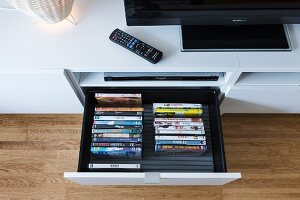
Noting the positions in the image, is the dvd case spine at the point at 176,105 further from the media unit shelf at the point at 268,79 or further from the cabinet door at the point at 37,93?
the cabinet door at the point at 37,93

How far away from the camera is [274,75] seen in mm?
1032

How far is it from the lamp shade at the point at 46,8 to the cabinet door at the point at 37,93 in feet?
0.52

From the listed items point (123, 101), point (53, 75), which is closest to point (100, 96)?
point (123, 101)

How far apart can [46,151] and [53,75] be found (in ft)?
1.53

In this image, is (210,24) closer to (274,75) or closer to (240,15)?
(240,15)

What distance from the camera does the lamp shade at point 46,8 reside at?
31.7 inches

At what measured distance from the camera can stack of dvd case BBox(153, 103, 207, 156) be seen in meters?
1.01

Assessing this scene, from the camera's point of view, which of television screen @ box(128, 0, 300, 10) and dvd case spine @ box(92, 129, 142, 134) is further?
dvd case spine @ box(92, 129, 142, 134)

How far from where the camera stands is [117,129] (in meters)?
1.03

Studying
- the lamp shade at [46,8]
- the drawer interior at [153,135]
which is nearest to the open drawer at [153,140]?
the drawer interior at [153,135]

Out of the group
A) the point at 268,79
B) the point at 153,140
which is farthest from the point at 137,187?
the point at 268,79

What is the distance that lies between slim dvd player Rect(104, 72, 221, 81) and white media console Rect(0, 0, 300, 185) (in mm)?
18

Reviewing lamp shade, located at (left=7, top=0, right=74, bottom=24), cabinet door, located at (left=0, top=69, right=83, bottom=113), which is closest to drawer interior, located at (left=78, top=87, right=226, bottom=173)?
cabinet door, located at (left=0, top=69, right=83, bottom=113)

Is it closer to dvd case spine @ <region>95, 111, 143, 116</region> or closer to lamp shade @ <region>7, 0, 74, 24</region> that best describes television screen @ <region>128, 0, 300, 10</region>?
lamp shade @ <region>7, 0, 74, 24</region>
